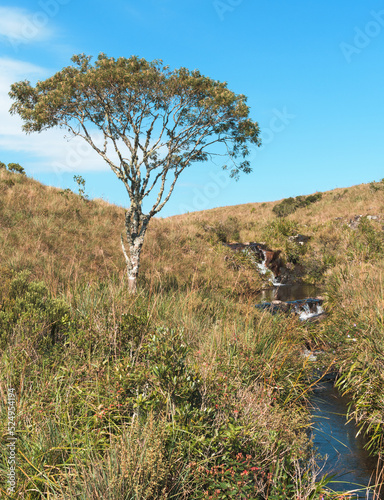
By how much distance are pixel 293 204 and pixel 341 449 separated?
43.4 m

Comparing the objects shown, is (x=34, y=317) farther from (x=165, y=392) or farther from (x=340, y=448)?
(x=340, y=448)

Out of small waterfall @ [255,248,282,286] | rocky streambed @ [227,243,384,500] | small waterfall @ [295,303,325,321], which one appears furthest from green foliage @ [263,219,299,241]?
rocky streambed @ [227,243,384,500]

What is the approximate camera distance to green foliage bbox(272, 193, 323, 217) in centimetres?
4583

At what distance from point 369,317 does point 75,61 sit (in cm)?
1271

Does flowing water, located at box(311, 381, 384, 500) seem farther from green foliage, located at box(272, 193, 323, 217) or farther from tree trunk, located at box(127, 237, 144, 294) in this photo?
green foliage, located at box(272, 193, 323, 217)

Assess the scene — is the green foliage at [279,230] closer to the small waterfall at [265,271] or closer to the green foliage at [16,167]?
A: the small waterfall at [265,271]

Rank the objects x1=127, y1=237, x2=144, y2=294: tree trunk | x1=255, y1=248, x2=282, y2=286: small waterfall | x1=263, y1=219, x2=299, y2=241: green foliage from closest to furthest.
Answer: x1=127, y1=237, x2=144, y2=294: tree trunk < x1=255, y1=248, x2=282, y2=286: small waterfall < x1=263, y1=219, x2=299, y2=241: green foliage

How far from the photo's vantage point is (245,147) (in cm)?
1452

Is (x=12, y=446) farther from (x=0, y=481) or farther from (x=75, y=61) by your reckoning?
(x=75, y=61)

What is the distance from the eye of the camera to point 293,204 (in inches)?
1850

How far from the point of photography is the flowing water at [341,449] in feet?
16.2

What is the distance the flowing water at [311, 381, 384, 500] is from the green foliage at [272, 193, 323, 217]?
39734 millimetres

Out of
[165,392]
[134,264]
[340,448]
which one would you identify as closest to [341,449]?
[340,448]

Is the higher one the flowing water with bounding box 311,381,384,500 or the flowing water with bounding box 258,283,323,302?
the flowing water with bounding box 258,283,323,302
